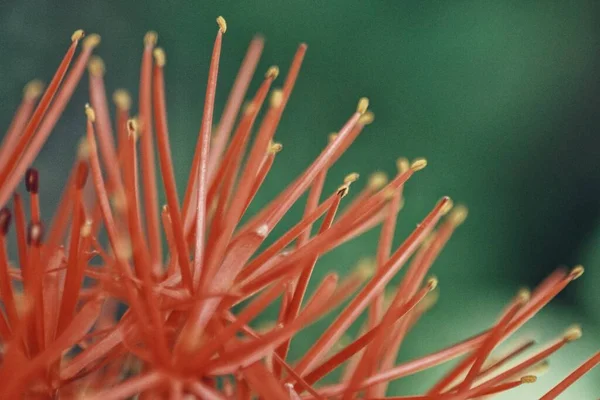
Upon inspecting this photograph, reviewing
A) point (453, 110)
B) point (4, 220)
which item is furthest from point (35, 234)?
point (453, 110)

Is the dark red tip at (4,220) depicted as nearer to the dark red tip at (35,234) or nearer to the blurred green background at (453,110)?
the dark red tip at (35,234)

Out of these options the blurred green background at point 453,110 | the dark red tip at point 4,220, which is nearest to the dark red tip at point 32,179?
the dark red tip at point 4,220

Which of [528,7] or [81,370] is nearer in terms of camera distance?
[81,370]

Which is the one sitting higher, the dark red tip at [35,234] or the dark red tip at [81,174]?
the dark red tip at [81,174]

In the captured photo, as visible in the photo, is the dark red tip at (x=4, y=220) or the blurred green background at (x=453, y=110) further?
the blurred green background at (x=453, y=110)

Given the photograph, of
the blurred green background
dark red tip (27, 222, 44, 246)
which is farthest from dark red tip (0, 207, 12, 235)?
the blurred green background

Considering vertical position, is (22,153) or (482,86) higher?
(482,86)

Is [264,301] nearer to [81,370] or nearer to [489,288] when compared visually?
[81,370]

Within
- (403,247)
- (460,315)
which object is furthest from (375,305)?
(460,315)

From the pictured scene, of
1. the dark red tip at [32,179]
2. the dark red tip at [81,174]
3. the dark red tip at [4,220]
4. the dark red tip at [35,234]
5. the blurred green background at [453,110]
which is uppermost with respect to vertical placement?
the blurred green background at [453,110]
